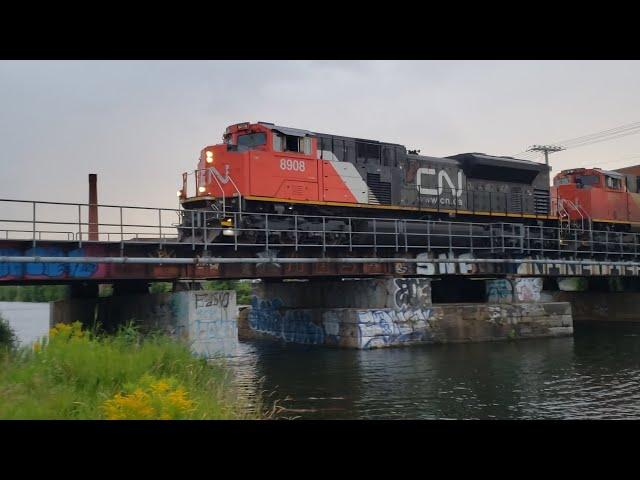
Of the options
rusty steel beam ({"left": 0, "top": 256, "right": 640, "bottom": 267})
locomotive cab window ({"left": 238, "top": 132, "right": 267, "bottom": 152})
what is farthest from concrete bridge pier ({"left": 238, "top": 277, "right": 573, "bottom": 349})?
locomotive cab window ({"left": 238, "top": 132, "right": 267, "bottom": 152})

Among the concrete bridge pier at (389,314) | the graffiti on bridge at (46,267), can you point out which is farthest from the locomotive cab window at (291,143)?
the graffiti on bridge at (46,267)

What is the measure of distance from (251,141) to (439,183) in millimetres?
9150

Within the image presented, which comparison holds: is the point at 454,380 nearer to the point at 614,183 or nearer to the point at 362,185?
the point at 362,185

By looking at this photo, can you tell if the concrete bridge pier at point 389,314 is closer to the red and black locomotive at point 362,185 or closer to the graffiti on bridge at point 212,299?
the red and black locomotive at point 362,185

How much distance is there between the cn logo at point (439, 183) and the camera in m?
24.6

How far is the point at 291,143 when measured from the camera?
20375mm

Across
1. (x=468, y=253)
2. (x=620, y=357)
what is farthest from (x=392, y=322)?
(x=620, y=357)

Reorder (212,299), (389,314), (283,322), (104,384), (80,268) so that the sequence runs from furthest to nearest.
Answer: (283,322) < (389,314) < (212,299) < (80,268) < (104,384)

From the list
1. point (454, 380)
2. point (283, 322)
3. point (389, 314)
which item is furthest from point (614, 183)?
point (454, 380)

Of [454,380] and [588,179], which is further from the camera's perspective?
[588,179]

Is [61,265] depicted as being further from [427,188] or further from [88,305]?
[427,188]

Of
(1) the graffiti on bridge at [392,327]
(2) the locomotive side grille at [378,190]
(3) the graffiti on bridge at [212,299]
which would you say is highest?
(2) the locomotive side grille at [378,190]

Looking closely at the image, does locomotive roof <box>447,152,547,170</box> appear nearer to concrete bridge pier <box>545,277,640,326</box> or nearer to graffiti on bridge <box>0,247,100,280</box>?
concrete bridge pier <box>545,277,640,326</box>

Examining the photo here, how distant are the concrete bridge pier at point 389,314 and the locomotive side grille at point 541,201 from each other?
172 inches
